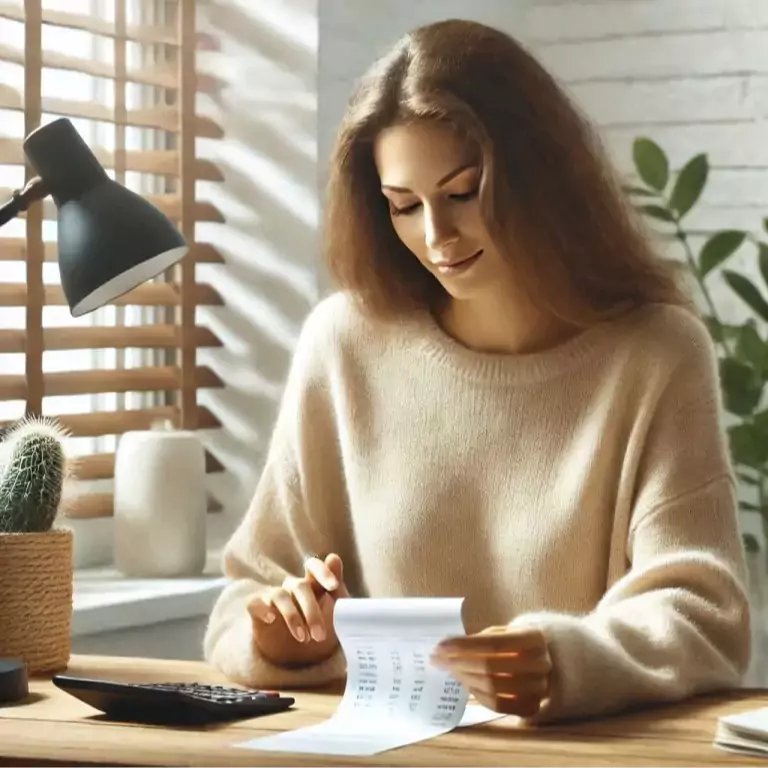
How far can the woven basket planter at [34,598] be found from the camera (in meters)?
1.78

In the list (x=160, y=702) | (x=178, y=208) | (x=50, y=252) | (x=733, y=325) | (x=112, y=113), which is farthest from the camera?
(x=733, y=325)

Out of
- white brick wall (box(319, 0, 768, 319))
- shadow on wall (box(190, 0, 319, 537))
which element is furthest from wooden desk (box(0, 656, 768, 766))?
white brick wall (box(319, 0, 768, 319))

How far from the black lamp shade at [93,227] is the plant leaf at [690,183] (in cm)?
127

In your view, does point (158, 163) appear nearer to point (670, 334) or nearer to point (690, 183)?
point (690, 183)

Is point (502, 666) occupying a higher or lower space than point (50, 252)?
lower

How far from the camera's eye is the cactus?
5.86ft

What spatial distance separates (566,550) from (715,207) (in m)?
1.34

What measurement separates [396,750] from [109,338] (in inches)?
56.9

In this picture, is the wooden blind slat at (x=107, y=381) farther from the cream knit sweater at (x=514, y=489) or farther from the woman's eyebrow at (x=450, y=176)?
the woman's eyebrow at (x=450, y=176)

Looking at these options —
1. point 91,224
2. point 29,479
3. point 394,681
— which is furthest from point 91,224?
point 394,681

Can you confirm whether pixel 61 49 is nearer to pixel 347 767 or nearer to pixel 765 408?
pixel 765 408

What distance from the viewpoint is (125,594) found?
2.42 metres

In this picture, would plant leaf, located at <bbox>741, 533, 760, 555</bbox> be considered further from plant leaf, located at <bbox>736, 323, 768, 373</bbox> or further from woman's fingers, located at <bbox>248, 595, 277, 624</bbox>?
woman's fingers, located at <bbox>248, 595, 277, 624</bbox>

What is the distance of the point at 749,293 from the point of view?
9.11 feet
